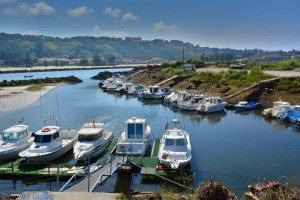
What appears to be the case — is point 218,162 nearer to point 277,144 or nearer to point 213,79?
point 277,144

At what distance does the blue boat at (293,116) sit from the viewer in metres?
39.9

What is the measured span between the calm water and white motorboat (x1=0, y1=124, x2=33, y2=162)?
10.6 feet

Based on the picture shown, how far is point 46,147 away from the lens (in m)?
24.0

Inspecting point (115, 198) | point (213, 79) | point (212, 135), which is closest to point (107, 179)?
point (115, 198)

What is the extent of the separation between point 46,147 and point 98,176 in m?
7.11

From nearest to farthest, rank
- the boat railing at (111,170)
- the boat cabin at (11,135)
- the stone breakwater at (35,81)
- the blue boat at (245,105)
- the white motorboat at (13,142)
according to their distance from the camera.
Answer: the boat railing at (111,170) < the white motorboat at (13,142) < the boat cabin at (11,135) < the blue boat at (245,105) < the stone breakwater at (35,81)

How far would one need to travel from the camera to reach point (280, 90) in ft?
174

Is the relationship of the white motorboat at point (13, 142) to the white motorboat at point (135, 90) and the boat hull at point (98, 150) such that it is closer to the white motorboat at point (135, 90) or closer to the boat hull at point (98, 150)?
the boat hull at point (98, 150)

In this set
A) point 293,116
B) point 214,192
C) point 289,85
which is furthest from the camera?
point 289,85

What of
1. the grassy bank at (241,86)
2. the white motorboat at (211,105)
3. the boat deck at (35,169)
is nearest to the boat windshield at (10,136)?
the boat deck at (35,169)

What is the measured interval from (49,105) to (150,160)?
38.5 m

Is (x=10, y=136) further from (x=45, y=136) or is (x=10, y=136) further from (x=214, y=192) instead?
(x=214, y=192)

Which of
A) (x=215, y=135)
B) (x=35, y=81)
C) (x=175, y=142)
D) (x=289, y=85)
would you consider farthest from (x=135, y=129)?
(x=35, y=81)

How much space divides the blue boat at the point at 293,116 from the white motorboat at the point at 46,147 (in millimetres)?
28314
